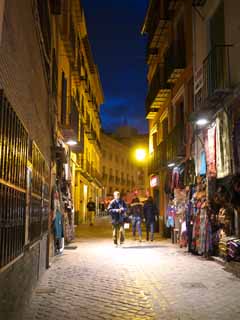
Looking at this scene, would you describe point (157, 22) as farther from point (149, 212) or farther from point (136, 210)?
Answer: point (149, 212)

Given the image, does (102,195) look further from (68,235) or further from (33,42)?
(33,42)

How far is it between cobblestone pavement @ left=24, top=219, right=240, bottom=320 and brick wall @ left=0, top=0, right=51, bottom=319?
57 centimetres

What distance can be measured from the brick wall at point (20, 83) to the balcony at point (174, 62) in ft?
32.7

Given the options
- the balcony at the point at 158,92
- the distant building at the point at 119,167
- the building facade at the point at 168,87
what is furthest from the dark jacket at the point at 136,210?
the distant building at the point at 119,167

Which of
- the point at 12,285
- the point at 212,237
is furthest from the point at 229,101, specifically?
the point at 12,285

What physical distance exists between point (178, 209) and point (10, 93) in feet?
35.9

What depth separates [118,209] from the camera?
50.6 ft

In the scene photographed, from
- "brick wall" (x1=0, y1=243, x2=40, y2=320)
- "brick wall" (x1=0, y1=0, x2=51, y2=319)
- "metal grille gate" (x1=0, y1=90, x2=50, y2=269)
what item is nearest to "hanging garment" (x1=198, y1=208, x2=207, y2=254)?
"brick wall" (x1=0, y1=0, x2=51, y2=319)

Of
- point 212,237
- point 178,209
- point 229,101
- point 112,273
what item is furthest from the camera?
point 178,209

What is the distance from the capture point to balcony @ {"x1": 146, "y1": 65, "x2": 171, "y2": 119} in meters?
19.9

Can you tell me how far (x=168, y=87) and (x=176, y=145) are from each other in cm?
339

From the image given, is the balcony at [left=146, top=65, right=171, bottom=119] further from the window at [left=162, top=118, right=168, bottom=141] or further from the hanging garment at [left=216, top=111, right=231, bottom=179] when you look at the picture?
the hanging garment at [left=216, top=111, right=231, bottom=179]

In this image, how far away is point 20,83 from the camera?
5547 mm

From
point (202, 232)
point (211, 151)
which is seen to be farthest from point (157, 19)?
point (202, 232)
